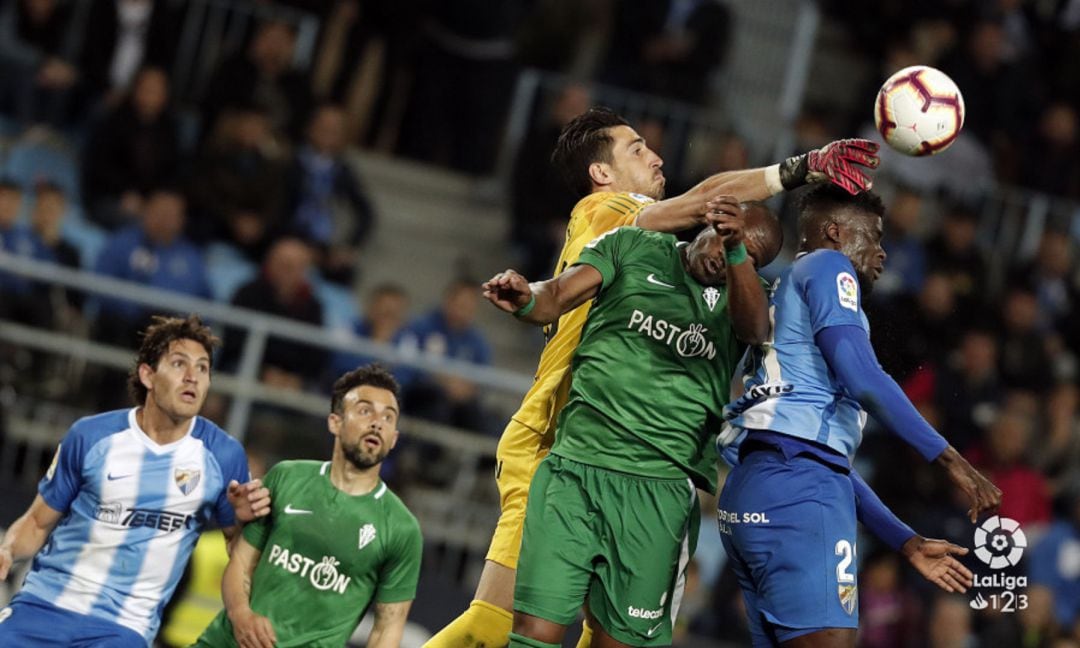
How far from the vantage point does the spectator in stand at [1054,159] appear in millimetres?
15023

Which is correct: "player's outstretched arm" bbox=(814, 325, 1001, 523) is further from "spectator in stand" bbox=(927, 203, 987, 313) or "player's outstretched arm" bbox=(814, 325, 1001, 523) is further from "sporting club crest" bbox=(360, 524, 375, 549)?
"spectator in stand" bbox=(927, 203, 987, 313)

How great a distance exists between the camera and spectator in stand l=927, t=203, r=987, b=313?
45.1 feet

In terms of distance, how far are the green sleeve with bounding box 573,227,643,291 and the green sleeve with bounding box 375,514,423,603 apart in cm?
167

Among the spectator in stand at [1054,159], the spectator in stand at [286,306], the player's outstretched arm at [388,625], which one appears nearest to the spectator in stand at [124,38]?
the spectator in stand at [286,306]

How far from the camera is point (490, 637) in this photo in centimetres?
661

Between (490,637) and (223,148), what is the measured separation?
674 centimetres

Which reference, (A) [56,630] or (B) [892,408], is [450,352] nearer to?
(A) [56,630]

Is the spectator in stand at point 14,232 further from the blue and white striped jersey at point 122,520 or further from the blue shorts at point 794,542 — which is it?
the blue shorts at point 794,542

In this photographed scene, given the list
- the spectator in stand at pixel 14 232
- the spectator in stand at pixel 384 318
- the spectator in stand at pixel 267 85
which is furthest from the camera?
the spectator in stand at pixel 267 85

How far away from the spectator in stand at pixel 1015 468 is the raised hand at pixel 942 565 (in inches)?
242

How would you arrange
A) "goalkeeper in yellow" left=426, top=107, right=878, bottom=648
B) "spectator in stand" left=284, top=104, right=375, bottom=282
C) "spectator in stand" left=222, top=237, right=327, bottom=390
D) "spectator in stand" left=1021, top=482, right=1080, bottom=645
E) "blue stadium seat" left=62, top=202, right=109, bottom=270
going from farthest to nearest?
"spectator in stand" left=284, top=104, right=375, bottom=282 → "spectator in stand" left=1021, top=482, right=1080, bottom=645 → "blue stadium seat" left=62, top=202, right=109, bottom=270 → "spectator in stand" left=222, top=237, right=327, bottom=390 → "goalkeeper in yellow" left=426, top=107, right=878, bottom=648

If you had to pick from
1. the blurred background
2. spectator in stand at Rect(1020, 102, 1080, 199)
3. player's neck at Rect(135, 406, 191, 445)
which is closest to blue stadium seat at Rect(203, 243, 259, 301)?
the blurred background

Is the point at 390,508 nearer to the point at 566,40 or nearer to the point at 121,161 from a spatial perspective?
the point at 121,161

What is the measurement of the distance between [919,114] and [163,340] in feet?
10.8
